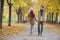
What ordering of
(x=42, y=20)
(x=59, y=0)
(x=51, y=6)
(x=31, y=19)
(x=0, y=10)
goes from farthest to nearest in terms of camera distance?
(x=51, y=6), (x=59, y=0), (x=0, y=10), (x=31, y=19), (x=42, y=20)

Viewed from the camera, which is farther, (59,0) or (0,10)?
(59,0)

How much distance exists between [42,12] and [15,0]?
14069mm

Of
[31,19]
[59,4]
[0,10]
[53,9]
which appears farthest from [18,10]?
[31,19]

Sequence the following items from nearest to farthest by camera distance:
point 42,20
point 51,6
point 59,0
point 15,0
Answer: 1. point 42,20
2. point 15,0
3. point 59,0
4. point 51,6

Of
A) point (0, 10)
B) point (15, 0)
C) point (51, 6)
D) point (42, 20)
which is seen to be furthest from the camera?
point (51, 6)

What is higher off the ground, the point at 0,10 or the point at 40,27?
the point at 0,10

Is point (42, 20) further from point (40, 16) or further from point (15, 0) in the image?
point (15, 0)

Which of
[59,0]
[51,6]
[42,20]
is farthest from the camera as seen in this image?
[51,6]

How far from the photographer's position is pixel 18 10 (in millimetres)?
48531

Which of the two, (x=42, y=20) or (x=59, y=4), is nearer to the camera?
(x=42, y=20)

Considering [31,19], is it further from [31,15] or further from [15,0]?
[15,0]

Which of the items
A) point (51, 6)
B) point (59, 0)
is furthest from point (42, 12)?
point (51, 6)

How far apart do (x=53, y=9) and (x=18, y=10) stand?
9.56 m

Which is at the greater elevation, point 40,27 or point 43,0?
point 43,0
